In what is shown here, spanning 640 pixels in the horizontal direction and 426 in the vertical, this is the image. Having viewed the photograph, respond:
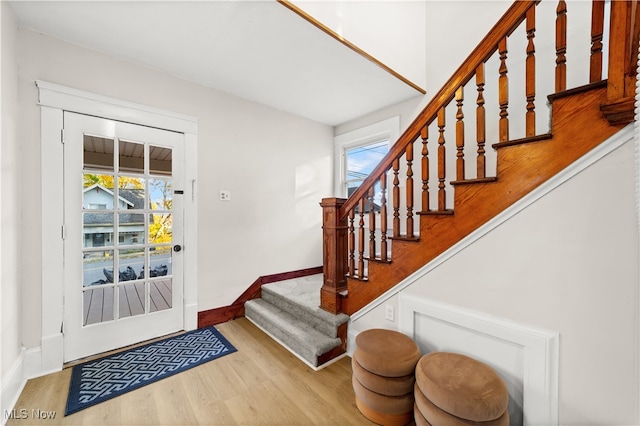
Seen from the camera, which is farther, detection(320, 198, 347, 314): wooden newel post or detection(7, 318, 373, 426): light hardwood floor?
detection(320, 198, 347, 314): wooden newel post

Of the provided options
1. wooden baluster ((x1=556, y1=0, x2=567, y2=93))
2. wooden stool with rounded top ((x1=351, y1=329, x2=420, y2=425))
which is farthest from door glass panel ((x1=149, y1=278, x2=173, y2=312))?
wooden baluster ((x1=556, y1=0, x2=567, y2=93))

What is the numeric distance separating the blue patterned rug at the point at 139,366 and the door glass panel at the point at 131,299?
12.7 inches

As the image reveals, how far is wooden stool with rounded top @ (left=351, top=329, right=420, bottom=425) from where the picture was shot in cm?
154

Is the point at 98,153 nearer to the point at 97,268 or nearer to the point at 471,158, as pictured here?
the point at 97,268

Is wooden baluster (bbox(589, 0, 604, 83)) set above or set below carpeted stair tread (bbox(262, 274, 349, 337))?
above

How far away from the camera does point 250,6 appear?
1717mm

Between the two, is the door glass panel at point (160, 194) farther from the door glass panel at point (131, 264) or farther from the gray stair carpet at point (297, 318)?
the gray stair carpet at point (297, 318)

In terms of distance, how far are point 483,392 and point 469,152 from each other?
213cm

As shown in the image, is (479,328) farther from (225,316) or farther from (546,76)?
(225,316)

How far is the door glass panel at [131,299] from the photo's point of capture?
233 centimetres

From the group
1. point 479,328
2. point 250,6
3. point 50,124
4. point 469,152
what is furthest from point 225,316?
point 469,152

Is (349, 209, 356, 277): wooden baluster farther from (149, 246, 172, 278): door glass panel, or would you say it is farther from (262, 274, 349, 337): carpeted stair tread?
(149, 246, 172, 278): door glass panel

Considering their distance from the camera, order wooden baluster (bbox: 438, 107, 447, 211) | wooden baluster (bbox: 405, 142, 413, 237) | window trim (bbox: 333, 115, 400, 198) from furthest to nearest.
→ 1. window trim (bbox: 333, 115, 400, 198)
2. wooden baluster (bbox: 405, 142, 413, 237)
3. wooden baluster (bbox: 438, 107, 447, 211)

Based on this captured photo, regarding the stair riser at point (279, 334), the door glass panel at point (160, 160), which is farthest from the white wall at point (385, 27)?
the stair riser at point (279, 334)
